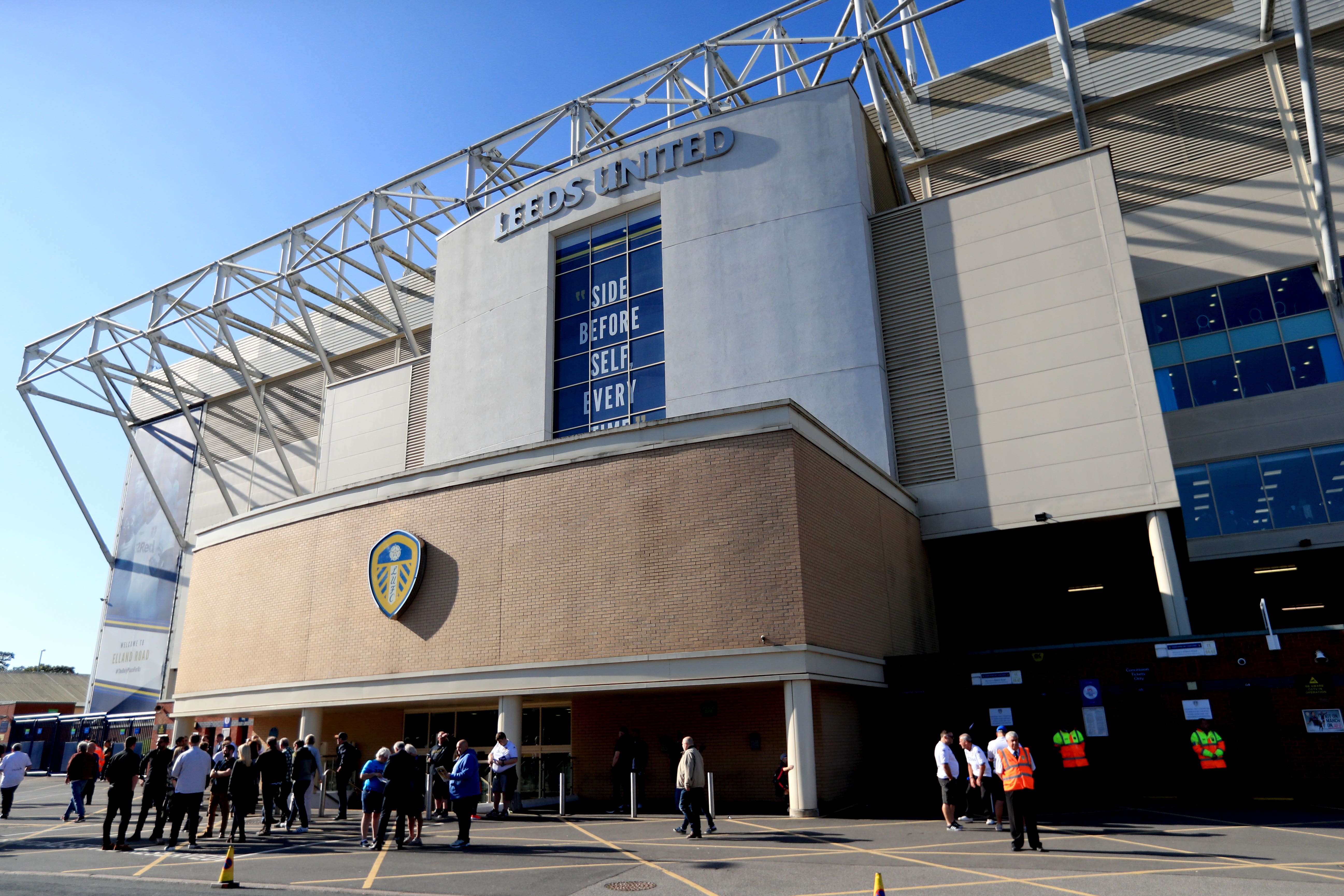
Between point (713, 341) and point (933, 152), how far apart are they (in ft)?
42.5

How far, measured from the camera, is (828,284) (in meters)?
26.5

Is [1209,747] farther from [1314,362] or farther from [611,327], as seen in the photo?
[611,327]

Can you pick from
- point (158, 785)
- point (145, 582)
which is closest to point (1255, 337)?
point (158, 785)

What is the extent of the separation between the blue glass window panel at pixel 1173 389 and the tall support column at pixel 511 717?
21741mm

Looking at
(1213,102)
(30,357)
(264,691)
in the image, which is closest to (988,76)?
(1213,102)

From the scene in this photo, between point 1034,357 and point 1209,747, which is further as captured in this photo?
point 1034,357

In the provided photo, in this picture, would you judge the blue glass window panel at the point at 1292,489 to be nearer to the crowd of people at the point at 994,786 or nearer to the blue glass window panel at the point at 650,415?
the crowd of people at the point at 994,786

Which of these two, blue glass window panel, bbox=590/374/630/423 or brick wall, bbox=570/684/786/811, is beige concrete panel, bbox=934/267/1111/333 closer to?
blue glass window panel, bbox=590/374/630/423

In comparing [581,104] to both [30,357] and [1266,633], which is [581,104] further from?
[30,357]

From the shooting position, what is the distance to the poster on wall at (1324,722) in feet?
56.0

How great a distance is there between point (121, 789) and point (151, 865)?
81.2 inches

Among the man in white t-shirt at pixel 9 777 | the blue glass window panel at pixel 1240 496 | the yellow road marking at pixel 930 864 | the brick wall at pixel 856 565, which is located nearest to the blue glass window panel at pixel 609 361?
the brick wall at pixel 856 565

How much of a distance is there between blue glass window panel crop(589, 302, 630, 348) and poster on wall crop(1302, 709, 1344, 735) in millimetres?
20937

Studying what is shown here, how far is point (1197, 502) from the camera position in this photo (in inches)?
1053
